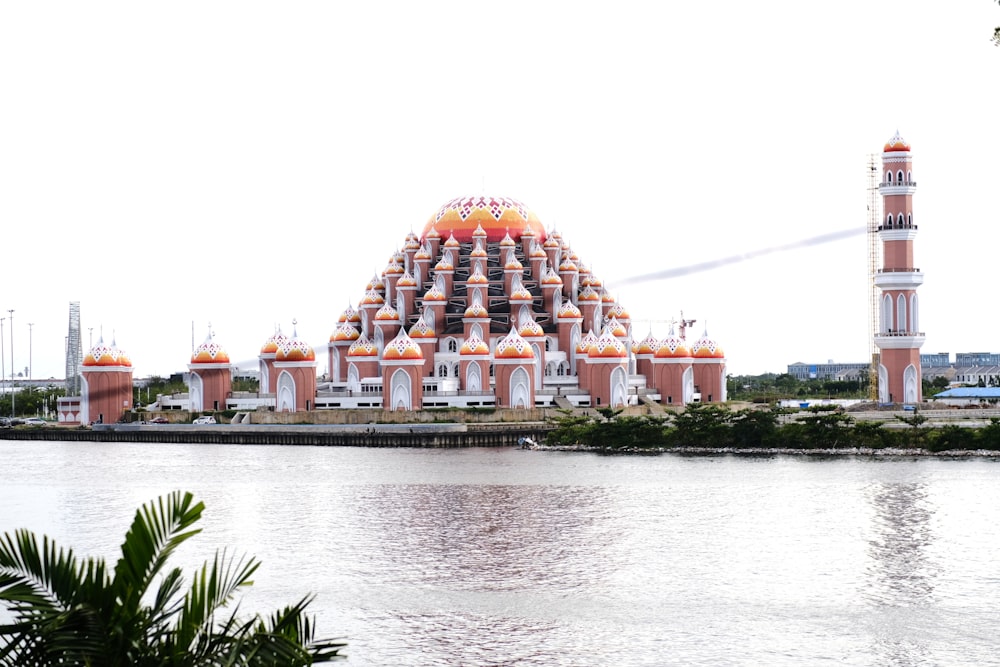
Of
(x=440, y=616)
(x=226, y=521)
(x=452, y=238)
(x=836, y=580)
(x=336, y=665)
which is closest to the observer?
A: (x=336, y=665)

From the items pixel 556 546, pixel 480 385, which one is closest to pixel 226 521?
pixel 556 546

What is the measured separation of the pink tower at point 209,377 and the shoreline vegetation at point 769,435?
70.0 feet

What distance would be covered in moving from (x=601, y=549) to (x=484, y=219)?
2150 inches

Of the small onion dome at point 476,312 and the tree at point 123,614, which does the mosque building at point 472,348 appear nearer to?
the small onion dome at point 476,312

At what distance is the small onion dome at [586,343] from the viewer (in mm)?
76619

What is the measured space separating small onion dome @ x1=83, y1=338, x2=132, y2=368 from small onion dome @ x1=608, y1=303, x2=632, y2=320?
94.4ft

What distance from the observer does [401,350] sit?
7325cm

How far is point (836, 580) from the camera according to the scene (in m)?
27.5

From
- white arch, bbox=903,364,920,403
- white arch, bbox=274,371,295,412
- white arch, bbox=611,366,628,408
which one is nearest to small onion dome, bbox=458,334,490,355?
white arch, bbox=611,366,628,408

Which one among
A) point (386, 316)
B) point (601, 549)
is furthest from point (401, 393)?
point (601, 549)

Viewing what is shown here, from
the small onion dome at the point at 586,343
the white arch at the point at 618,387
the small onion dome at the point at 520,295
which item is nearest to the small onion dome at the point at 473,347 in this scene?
the small onion dome at the point at 520,295

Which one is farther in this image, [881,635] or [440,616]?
[440,616]

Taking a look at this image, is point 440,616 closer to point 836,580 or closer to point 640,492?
point 836,580

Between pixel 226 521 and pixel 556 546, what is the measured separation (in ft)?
33.5
